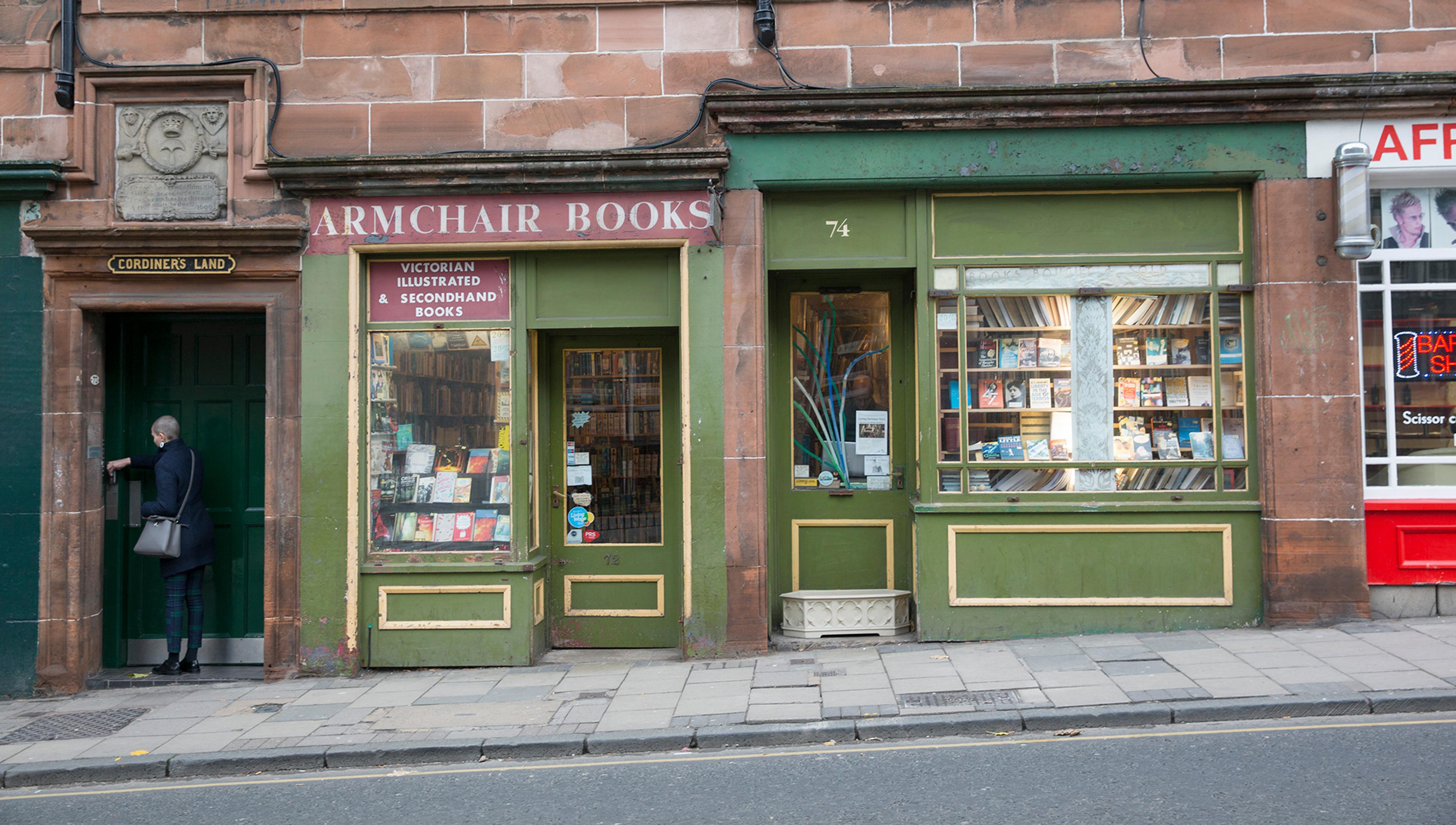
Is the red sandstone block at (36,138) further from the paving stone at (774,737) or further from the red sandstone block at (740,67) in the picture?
the paving stone at (774,737)

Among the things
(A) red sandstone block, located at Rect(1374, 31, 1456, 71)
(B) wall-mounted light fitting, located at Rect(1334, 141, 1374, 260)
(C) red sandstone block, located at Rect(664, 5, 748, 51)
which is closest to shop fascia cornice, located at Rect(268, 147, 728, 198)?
(C) red sandstone block, located at Rect(664, 5, 748, 51)

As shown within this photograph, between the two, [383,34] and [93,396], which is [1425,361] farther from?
[93,396]

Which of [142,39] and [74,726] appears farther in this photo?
[142,39]

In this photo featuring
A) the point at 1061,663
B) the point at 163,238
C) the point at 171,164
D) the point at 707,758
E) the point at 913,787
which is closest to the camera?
the point at 913,787

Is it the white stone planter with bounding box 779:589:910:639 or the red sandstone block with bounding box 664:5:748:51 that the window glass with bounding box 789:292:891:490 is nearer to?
the white stone planter with bounding box 779:589:910:639

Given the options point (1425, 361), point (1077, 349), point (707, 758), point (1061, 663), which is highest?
point (1077, 349)

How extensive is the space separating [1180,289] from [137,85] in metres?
8.71

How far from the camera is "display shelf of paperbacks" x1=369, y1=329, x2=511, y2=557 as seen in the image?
8.38m

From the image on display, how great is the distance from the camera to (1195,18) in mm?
8125

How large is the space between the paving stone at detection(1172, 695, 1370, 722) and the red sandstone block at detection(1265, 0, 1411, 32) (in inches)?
208

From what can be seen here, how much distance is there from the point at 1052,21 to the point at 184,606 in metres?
8.58

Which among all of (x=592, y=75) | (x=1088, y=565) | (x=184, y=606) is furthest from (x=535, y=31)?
(x=1088, y=565)

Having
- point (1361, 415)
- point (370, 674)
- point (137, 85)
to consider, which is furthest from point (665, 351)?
point (1361, 415)

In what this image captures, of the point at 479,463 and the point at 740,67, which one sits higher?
the point at 740,67
